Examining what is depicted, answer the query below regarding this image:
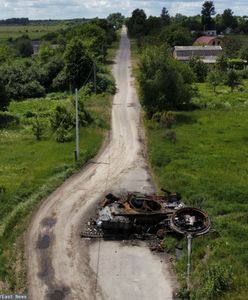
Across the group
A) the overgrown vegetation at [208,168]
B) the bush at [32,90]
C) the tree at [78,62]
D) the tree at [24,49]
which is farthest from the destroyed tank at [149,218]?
the tree at [24,49]

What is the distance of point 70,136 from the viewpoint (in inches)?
1468

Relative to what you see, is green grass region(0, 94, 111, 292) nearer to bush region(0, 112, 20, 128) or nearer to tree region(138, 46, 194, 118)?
bush region(0, 112, 20, 128)

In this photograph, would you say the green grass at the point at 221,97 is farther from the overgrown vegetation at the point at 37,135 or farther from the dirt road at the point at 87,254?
the dirt road at the point at 87,254

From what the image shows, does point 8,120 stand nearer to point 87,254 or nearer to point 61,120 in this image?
point 61,120

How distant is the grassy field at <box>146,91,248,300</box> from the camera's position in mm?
18459

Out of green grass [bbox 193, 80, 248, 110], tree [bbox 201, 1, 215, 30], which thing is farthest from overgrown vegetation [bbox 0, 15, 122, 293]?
tree [bbox 201, 1, 215, 30]

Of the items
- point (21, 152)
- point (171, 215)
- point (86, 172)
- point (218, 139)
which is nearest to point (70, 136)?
point (21, 152)

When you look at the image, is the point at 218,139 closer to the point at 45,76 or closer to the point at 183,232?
the point at 183,232

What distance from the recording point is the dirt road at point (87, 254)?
18.7m

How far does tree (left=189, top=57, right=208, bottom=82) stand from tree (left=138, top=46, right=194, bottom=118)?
25.8 meters

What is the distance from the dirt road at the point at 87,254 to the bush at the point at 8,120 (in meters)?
14.9

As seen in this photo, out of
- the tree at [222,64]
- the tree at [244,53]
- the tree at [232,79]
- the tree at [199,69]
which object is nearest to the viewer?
the tree at [232,79]

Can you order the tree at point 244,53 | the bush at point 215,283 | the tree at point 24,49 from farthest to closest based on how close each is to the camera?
the tree at point 24,49
the tree at point 244,53
the bush at point 215,283

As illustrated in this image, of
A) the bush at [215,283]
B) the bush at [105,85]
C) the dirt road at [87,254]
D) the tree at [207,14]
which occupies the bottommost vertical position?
the dirt road at [87,254]
